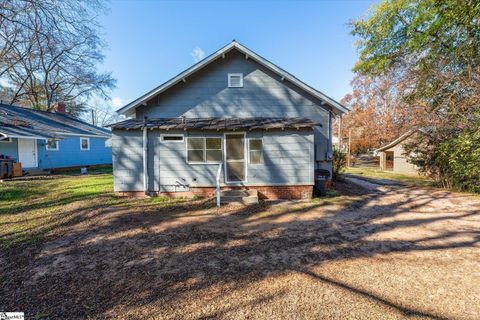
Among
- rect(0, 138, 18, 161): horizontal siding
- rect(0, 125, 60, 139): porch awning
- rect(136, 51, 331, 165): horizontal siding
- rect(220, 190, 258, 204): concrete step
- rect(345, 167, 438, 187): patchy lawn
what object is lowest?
rect(345, 167, 438, 187): patchy lawn

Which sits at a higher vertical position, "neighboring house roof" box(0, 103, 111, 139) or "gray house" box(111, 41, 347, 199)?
"neighboring house roof" box(0, 103, 111, 139)

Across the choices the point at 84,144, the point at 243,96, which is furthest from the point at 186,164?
the point at 84,144

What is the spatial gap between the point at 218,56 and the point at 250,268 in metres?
8.86

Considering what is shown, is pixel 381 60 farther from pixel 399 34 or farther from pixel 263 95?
pixel 263 95

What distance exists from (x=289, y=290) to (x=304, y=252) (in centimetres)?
139

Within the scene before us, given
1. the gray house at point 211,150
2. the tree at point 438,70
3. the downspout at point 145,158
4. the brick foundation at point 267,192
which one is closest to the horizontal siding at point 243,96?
the gray house at point 211,150

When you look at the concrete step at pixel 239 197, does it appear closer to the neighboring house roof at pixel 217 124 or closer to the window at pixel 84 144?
the neighboring house roof at pixel 217 124

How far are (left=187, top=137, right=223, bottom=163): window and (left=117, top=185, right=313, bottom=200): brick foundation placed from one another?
119 centimetres

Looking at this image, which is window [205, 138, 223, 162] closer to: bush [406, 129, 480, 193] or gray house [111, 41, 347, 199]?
gray house [111, 41, 347, 199]

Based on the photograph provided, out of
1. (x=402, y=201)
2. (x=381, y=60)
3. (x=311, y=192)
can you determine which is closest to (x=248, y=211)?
(x=311, y=192)

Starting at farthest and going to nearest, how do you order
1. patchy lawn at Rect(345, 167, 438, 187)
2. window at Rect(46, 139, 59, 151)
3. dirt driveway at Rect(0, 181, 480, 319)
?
1. window at Rect(46, 139, 59, 151)
2. patchy lawn at Rect(345, 167, 438, 187)
3. dirt driveway at Rect(0, 181, 480, 319)

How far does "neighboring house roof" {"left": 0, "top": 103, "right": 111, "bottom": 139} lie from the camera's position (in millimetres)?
14795

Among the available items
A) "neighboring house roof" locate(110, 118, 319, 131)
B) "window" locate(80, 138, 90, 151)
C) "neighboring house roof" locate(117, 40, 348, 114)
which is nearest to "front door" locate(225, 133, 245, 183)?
"neighboring house roof" locate(110, 118, 319, 131)

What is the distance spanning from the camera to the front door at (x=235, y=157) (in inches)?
357
